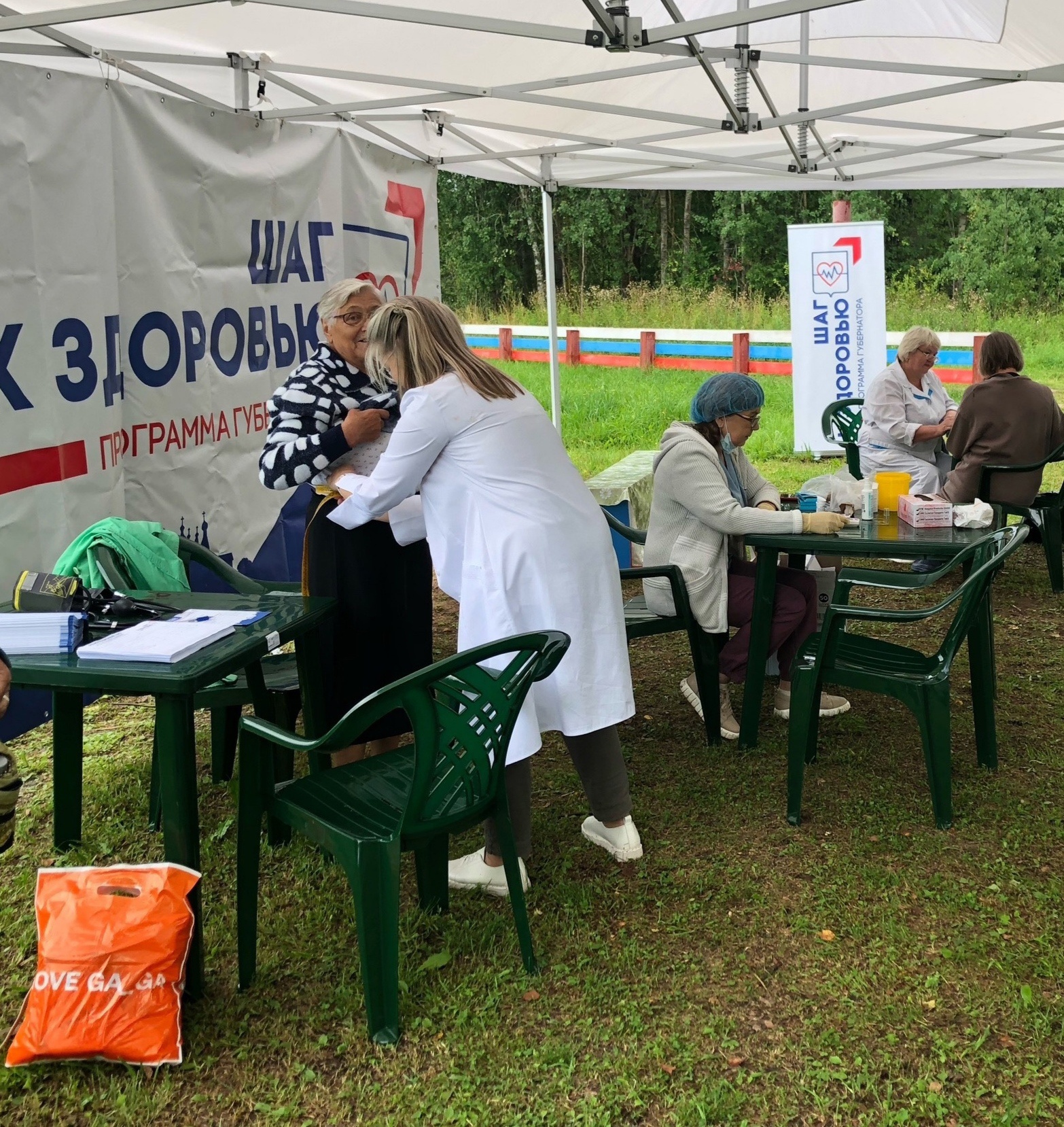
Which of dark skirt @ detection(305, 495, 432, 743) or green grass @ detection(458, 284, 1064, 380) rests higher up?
green grass @ detection(458, 284, 1064, 380)

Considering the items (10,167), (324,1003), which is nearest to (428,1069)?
(324,1003)

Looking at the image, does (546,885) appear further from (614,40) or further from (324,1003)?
(614,40)

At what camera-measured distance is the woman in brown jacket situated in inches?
227

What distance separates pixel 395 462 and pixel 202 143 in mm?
2504

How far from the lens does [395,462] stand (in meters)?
2.71

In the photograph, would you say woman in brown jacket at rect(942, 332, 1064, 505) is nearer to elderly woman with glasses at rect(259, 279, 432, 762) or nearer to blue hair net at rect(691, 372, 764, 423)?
blue hair net at rect(691, 372, 764, 423)

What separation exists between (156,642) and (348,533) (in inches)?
30.2

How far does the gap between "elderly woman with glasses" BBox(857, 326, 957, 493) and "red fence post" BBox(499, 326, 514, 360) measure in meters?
13.9

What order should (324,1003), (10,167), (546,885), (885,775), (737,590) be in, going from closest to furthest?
(324,1003)
(546,885)
(10,167)
(885,775)
(737,590)

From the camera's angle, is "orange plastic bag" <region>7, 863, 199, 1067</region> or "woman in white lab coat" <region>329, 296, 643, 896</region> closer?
"orange plastic bag" <region>7, 863, 199, 1067</region>

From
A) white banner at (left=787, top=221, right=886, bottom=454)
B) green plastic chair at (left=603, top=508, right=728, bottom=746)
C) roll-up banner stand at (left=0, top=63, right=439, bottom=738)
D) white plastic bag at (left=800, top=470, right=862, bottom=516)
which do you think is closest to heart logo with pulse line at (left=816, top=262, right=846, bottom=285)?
white banner at (left=787, top=221, right=886, bottom=454)

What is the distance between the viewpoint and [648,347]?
18.1 m

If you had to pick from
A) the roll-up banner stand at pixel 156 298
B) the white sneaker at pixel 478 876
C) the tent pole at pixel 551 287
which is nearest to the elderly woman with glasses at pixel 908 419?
the tent pole at pixel 551 287

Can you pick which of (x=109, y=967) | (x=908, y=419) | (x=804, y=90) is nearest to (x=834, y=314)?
(x=908, y=419)
